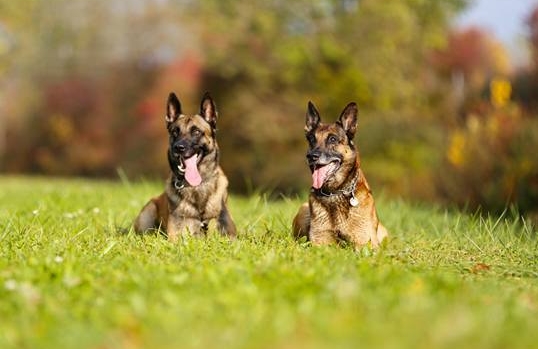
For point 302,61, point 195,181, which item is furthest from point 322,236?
point 302,61

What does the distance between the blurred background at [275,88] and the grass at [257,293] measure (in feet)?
17.4

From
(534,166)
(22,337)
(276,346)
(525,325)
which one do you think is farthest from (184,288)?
(534,166)

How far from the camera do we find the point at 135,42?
43.8 m

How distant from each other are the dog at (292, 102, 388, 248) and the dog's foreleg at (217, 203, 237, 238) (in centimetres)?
93

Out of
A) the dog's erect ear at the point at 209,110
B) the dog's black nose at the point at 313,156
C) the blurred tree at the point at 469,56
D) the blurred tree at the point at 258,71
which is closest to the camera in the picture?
the dog's black nose at the point at 313,156

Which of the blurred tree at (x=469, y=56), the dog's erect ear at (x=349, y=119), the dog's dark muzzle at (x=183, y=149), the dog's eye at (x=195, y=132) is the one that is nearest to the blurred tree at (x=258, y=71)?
the blurred tree at (x=469, y=56)

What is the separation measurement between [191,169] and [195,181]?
0.14 metres

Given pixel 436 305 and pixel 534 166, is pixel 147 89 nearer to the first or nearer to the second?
pixel 534 166

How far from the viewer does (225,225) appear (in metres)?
8.79

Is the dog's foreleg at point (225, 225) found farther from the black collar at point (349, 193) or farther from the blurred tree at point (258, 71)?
the blurred tree at point (258, 71)

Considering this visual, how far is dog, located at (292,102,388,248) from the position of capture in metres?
8.12

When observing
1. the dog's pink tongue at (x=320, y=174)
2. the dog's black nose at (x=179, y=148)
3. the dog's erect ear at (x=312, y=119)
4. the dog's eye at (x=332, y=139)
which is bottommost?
the dog's pink tongue at (x=320, y=174)

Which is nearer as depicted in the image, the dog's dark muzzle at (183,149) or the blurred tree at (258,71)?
the dog's dark muzzle at (183,149)

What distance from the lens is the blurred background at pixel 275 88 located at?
1836cm
